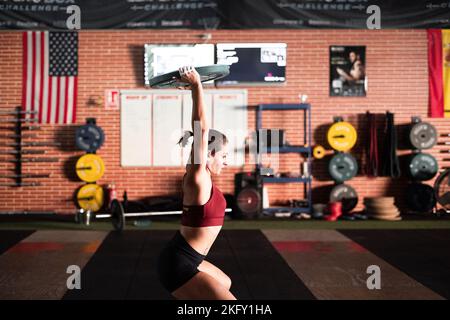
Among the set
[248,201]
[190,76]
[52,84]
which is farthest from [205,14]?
[52,84]

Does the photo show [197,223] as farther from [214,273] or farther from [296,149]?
[296,149]

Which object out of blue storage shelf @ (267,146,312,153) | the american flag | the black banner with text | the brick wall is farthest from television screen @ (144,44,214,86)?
the black banner with text

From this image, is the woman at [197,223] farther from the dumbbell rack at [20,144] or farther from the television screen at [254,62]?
the dumbbell rack at [20,144]

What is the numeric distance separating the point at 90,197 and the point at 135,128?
1373 millimetres

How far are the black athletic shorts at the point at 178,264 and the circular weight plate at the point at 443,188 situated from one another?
6.23 m

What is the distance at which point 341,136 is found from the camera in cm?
802

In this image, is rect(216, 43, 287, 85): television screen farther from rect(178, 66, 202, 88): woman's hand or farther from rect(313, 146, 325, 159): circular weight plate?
rect(178, 66, 202, 88): woman's hand

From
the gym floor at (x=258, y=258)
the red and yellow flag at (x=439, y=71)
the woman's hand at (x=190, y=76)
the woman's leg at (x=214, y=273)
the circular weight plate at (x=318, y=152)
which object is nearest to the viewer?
the woman's hand at (x=190, y=76)

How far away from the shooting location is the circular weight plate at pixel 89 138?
26.0 ft

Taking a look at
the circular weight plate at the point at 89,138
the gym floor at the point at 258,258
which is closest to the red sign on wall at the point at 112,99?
the circular weight plate at the point at 89,138

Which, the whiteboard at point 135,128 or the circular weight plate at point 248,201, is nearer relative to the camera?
the circular weight plate at point 248,201

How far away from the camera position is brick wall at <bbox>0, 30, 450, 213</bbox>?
27.1 feet
